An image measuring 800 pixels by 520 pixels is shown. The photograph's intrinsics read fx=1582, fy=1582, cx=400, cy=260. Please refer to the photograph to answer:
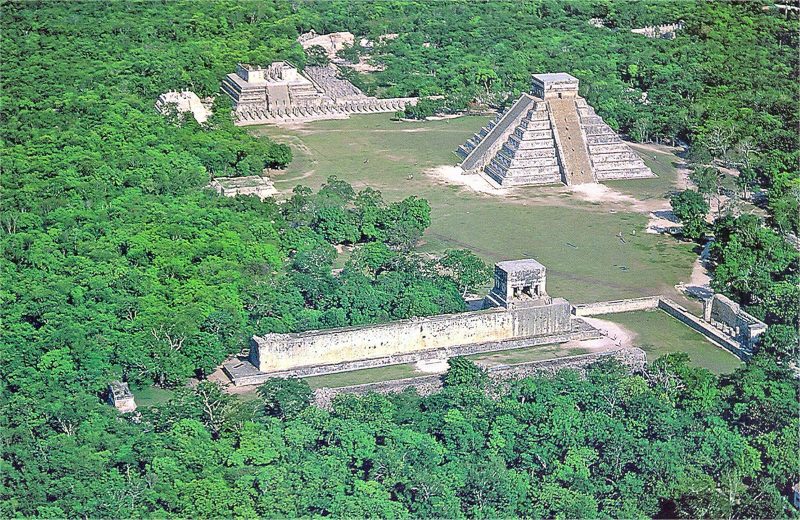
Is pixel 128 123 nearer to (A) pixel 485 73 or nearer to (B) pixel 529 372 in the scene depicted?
(A) pixel 485 73

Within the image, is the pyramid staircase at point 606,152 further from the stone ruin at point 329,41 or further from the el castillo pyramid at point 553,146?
the stone ruin at point 329,41

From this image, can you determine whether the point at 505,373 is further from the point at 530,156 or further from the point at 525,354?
the point at 530,156

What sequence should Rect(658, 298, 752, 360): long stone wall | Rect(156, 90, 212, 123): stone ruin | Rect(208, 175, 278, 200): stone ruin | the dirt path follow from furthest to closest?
Rect(156, 90, 212, 123): stone ruin, Rect(208, 175, 278, 200): stone ruin, the dirt path, Rect(658, 298, 752, 360): long stone wall

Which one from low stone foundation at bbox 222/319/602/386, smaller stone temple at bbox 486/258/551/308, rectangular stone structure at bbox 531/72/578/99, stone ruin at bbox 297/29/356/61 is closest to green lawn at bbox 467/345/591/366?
low stone foundation at bbox 222/319/602/386

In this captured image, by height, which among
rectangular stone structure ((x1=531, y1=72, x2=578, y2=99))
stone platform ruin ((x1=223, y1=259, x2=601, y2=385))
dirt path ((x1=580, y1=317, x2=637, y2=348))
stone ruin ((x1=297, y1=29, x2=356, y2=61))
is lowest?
stone ruin ((x1=297, y1=29, x2=356, y2=61))

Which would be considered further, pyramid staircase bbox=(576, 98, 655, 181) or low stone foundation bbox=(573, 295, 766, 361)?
pyramid staircase bbox=(576, 98, 655, 181)

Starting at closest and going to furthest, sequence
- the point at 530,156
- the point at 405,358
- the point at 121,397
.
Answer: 1. the point at 121,397
2. the point at 405,358
3. the point at 530,156

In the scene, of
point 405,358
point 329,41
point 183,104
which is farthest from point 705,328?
point 329,41

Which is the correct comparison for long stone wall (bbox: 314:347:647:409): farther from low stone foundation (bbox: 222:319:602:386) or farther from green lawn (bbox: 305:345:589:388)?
low stone foundation (bbox: 222:319:602:386)
